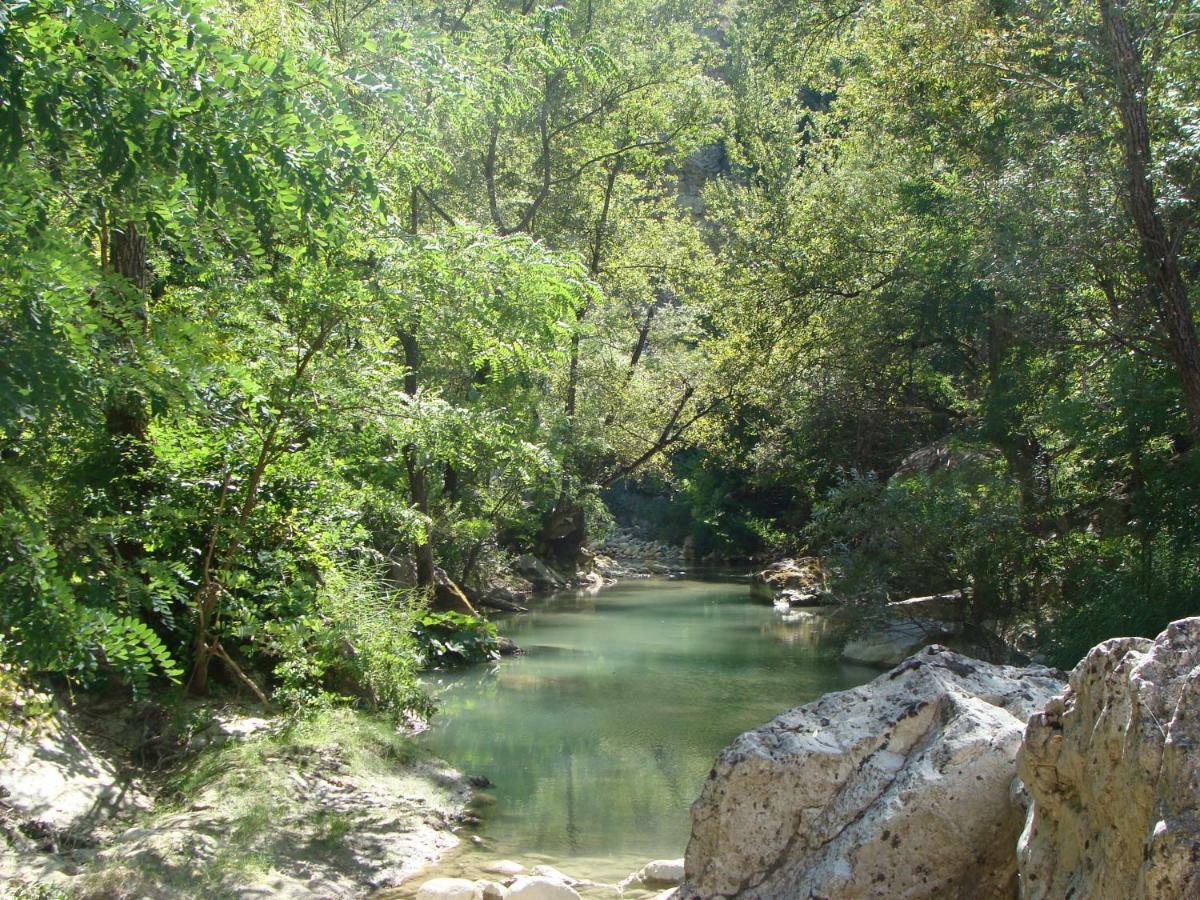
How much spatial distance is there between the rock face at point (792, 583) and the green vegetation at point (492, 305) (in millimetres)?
2688

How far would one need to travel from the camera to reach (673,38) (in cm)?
2100

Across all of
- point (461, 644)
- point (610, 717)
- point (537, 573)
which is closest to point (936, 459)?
point (461, 644)

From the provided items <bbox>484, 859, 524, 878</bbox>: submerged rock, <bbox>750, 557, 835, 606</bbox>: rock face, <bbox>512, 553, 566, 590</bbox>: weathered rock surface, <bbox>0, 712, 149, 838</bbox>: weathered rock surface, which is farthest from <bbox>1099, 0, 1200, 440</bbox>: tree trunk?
<bbox>512, 553, 566, 590</bbox>: weathered rock surface

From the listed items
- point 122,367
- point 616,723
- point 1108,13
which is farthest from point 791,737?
point 1108,13

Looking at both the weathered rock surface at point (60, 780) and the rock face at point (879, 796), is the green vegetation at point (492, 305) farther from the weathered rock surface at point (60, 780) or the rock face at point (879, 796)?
the rock face at point (879, 796)

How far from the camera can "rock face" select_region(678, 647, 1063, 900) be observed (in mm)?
3916

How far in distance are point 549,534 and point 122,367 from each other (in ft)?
77.7

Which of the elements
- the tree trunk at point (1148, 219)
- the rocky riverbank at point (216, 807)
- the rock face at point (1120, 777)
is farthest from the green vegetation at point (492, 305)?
the rock face at point (1120, 777)

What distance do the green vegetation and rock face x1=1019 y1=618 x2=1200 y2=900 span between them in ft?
10.4

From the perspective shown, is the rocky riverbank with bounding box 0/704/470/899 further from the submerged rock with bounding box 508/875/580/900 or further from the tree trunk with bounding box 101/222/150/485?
the tree trunk with bounding box 101/222/150/485

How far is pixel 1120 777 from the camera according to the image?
2.89 m

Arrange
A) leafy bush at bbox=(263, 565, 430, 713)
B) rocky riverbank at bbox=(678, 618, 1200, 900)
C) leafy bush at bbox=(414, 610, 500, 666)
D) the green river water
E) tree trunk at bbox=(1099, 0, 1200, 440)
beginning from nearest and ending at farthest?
rocky riverbank at bbox=(678, 618, 1200, 900) < the green river water < leafy bush at bbox=(263, 565, 430, 713) < tree trunk at bbox=(1099, 0, 1200, 440) < leafy bush at bbox=(414, 610, 500, 666)

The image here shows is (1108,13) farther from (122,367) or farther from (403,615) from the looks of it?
(122,367)

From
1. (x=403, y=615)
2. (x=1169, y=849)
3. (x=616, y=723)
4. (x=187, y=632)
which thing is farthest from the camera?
(x=616, y=723)
